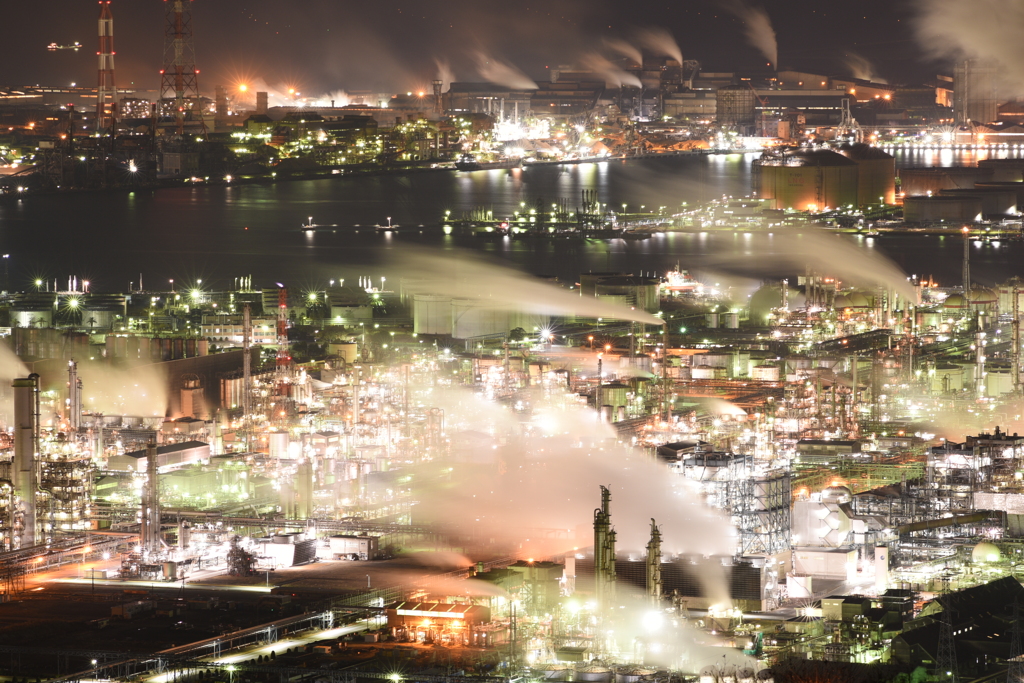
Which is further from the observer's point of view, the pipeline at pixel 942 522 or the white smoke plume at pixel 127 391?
the white smoke plume at pixel 127 391

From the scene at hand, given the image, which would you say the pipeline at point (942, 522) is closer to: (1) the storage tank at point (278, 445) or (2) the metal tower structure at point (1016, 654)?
(2) the metal tower structure at point (1016, 654)

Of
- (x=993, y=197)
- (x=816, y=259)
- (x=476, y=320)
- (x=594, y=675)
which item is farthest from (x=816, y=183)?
(x=594, y=675)

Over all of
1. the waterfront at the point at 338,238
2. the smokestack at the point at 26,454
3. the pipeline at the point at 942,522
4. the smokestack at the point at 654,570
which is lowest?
the smokestack at the point at 654,570

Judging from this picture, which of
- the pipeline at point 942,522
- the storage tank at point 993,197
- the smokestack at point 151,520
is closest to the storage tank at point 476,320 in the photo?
the smokestack at point 151,520

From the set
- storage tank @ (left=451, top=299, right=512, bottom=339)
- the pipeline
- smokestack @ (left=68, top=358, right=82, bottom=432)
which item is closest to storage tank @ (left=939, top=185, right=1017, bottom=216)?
storage tank @ (left=451, top=299, right=512, bottom=339)

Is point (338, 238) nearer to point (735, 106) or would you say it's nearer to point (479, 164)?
point (479, 164)

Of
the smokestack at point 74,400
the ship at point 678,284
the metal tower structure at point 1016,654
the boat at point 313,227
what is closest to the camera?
the metal tower structure at point 1016,654
